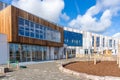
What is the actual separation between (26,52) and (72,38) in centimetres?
2721

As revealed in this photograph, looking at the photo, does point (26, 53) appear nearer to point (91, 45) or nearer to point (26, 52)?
point (26, 52)

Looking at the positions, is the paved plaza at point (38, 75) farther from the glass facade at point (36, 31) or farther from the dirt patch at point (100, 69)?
the glass facade at point (36, 31)

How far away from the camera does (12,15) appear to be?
2216 cm

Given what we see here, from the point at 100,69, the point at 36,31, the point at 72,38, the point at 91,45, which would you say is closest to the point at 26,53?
the point at 36,31

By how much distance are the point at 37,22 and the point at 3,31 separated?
23.4 feet

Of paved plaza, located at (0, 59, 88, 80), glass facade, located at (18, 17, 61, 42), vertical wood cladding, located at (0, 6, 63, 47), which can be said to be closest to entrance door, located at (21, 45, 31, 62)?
vertical wood cladding, located at (0, 6, 63, 47)

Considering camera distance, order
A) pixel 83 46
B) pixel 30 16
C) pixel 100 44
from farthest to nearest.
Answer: pixel 100 44 → pixel 83 46 → pixel 30 16

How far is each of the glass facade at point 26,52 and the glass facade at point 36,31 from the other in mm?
1826

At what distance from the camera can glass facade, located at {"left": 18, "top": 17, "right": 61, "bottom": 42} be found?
2458 centimetres

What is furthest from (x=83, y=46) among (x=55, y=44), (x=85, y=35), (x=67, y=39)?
(x=55, y=44)

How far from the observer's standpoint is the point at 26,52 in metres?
26.5

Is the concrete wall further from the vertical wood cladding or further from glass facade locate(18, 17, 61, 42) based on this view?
glass facade locate(18, 17, 61, 42)

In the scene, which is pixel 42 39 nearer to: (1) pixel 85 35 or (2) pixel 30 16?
(2) pixel 30 16

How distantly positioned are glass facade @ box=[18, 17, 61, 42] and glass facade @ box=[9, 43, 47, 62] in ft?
5.99
